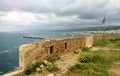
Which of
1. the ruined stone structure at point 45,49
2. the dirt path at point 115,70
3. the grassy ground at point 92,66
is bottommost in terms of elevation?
the dirt path at point 115,70

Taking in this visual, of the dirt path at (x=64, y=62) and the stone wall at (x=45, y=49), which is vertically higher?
the stone wall at (x=45, y=49)

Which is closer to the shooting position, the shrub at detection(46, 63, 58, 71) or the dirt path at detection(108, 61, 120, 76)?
the dirt path at detection(108, 61, 120, 76)

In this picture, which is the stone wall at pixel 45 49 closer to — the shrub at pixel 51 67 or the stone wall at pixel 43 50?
the stone wall at pixel 43 50

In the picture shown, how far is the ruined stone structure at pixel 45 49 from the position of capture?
10.4m

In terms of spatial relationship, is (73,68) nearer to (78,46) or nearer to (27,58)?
(27,58)

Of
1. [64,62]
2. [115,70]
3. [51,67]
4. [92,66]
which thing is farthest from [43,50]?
[115,70]

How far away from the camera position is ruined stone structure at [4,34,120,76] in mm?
10438

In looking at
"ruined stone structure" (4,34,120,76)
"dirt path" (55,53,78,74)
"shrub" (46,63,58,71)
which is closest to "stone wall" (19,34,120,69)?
"ruined stone structure" (4,34,120,76)

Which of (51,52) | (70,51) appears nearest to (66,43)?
(70,51)

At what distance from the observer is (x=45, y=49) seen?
1226cm

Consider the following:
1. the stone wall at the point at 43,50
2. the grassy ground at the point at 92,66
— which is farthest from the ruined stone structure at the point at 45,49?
the grassy ground at the point at 92,66

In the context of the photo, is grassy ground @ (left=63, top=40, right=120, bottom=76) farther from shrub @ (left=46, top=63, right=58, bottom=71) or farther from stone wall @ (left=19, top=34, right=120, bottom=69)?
stone wall @ (left=19, top=34, right=120, bottom=69)

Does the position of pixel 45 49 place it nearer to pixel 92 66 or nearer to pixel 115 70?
pixel 92 66

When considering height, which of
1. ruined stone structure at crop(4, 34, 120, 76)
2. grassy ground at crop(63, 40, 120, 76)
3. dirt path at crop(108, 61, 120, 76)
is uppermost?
ruined stone structure at crop(4, 34, 120, 76)
